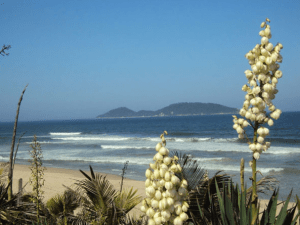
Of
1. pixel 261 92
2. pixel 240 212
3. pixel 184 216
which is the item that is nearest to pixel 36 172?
pixel 184 216

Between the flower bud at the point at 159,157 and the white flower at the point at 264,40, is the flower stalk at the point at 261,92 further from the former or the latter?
the flower bud at the point at 159,157

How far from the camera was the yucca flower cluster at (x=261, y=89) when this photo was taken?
2.08 metres

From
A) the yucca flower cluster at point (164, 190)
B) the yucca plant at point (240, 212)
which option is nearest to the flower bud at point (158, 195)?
the yucca flower cluster at point (164, 190)

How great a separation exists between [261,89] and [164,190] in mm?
962

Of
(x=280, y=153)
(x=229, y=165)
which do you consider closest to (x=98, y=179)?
(x=229, y=165)

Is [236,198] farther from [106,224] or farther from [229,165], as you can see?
[229,165]

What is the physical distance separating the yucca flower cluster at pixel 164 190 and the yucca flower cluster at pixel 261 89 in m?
0.56

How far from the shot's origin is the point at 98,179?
3.51m

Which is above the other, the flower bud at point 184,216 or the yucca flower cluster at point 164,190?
the yucca flower cluster at point 164,190

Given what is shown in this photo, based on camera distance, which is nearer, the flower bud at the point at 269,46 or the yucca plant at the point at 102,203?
the flower bud at the point at 269,46

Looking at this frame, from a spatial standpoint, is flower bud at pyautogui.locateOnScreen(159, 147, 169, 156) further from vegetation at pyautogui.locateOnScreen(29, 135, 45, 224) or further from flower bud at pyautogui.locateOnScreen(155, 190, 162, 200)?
vegetation at pyautogui.locateOnScreen(29, 135, 45, 224)

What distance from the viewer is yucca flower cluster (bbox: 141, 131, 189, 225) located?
6.31 ft

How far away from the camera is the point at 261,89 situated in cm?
214

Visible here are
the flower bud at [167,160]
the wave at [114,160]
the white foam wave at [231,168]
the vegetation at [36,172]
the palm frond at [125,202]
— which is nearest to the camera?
the flower bud at [167,160]
